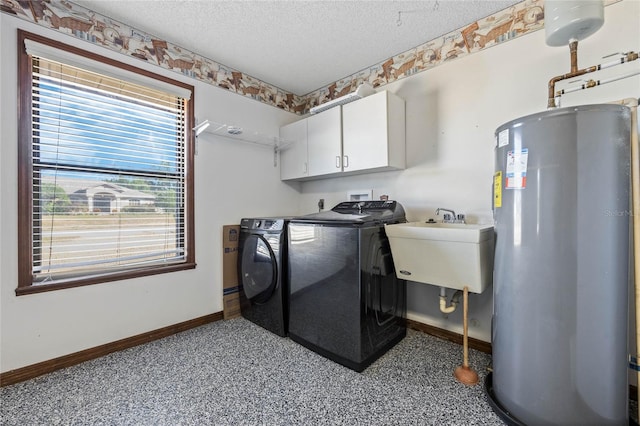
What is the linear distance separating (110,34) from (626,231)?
10.8ft

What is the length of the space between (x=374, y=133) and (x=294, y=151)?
3.45 feet

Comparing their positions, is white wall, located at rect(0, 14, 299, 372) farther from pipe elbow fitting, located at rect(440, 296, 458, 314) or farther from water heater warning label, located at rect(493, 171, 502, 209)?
water heater warning label, located at rect(493, 171, 502, 209)

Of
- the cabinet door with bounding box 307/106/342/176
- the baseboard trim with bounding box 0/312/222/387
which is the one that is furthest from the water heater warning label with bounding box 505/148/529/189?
the baseboard trim with bounding box 0/312/222/387

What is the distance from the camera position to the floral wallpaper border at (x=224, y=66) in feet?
5.78

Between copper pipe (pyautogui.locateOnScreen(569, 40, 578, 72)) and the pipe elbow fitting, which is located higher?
copper pipe (pyautogui.locateOnScreen(569, 40, 578, 72))

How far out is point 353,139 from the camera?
241 centimetres

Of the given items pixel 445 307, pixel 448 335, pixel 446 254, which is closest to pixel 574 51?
pixel 446 254

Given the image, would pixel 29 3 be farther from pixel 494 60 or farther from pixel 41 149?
pixel 494 60

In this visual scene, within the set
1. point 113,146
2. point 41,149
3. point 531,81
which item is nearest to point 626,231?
point 531,81

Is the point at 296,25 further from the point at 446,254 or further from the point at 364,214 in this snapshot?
the point at 446,254

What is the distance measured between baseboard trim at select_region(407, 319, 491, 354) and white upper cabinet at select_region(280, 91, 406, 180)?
4.58 ft

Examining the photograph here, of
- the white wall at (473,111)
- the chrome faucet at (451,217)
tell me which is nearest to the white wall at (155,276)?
the white wall at (473,111)

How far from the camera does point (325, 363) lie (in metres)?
1.85

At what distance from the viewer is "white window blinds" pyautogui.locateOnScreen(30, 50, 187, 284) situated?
1.76 metres
